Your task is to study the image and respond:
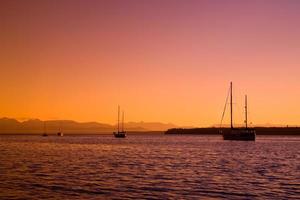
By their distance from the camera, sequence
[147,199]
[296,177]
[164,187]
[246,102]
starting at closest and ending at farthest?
[147,199]
[164,187]
[296,177]
[246,102]

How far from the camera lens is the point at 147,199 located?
27141mm

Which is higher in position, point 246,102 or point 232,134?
point 246,102

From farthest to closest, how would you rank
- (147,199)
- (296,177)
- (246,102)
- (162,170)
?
(246,102), (162,170), (296,177), (147,199)

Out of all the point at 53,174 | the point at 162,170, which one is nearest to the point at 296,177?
the point at 162,170

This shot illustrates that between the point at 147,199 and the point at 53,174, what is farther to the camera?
the point at 53,174

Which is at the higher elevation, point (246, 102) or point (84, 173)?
point (246, 102)

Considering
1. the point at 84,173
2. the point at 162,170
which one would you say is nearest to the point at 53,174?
the point at 84,173

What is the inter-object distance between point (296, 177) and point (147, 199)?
54.5 ft

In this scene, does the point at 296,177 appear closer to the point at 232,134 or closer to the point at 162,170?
the point at 162,170

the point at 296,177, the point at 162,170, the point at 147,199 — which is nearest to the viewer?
the point at 147,199

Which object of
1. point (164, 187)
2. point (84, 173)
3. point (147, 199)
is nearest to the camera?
point (147, 199)

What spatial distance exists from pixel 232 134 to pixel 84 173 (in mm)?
104168

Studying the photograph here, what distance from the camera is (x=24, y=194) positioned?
94.4ft

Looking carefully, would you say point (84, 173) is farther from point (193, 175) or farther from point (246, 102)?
point (246, 102)
